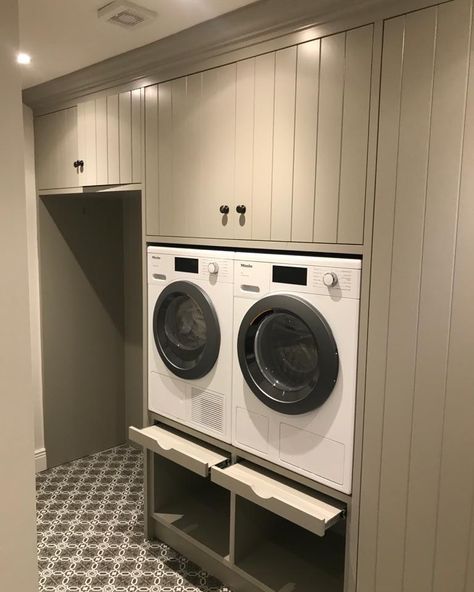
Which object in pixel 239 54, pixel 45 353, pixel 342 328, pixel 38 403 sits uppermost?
pixel 239 54

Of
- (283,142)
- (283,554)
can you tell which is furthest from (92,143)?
(283,554)

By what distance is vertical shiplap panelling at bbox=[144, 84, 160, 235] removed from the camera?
2.60 meters

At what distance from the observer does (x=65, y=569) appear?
106 inches

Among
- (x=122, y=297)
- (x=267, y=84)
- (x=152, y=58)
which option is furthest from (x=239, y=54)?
(x=122, y=297)

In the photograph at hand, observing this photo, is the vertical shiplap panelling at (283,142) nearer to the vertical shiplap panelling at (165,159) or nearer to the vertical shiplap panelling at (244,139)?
the vertical shiplap panelling at (244,139)

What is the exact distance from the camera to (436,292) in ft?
5.75

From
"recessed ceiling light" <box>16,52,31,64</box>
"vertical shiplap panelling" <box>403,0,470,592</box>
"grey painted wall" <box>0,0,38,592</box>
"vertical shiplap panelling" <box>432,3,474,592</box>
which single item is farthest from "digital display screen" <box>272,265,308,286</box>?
"recessed ceiling light" <box>16,52,31,64</box>

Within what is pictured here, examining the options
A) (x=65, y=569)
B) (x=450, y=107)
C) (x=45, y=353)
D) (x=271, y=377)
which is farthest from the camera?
(x=45, y=353)

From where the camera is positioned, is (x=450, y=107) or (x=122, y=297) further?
(x=122, y=297)

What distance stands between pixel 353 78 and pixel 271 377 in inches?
47.5

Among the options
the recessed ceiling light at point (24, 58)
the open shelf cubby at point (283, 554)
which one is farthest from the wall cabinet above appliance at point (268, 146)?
the open shelf cubby at point (283, 554)

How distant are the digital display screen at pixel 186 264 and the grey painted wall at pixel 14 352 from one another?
0.98m

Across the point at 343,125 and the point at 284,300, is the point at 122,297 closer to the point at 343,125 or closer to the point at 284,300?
the point at 284,300

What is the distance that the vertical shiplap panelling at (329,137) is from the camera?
1899 mm
